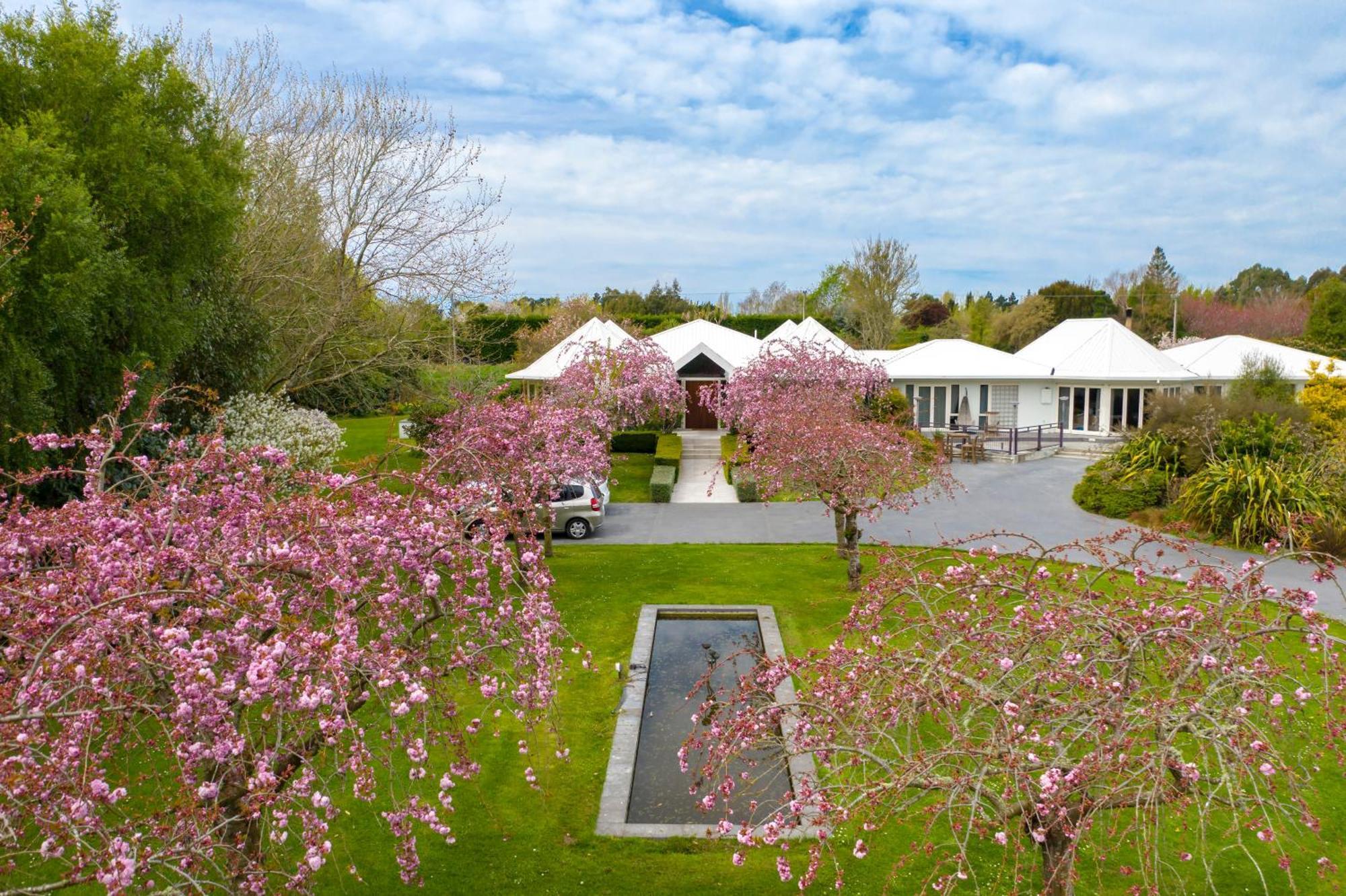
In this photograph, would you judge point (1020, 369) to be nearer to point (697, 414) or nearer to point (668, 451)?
point (697, 414)

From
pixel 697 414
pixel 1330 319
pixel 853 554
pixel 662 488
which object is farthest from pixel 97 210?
pixel 1330 319

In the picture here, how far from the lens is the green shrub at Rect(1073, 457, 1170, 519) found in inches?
801

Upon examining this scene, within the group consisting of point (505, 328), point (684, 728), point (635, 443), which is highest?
point (505, 328)

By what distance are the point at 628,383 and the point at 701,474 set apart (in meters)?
3.84

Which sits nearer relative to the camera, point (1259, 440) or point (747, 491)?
point (1259, 440)

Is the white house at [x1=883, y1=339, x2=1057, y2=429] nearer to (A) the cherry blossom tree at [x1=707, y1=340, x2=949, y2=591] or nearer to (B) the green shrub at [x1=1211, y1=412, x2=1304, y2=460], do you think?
(B) the green shrub at [x1=1211, y1=412, x2=1304, y2=460]

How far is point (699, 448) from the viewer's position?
30.1m

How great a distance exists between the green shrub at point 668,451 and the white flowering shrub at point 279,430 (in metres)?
10.6

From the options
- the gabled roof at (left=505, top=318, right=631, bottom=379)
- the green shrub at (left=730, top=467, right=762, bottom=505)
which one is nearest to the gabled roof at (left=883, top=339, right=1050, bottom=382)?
the gabled roof at (left=505, top=318, right=631, bottom=379)

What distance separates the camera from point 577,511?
19047 millimetres

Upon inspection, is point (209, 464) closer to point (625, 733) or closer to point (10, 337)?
point (625, 733)

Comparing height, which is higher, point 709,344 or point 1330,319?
point 1330,319

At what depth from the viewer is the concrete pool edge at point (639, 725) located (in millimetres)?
7414

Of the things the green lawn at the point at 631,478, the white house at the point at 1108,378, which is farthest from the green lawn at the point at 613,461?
the white house at the point at 1108,378
